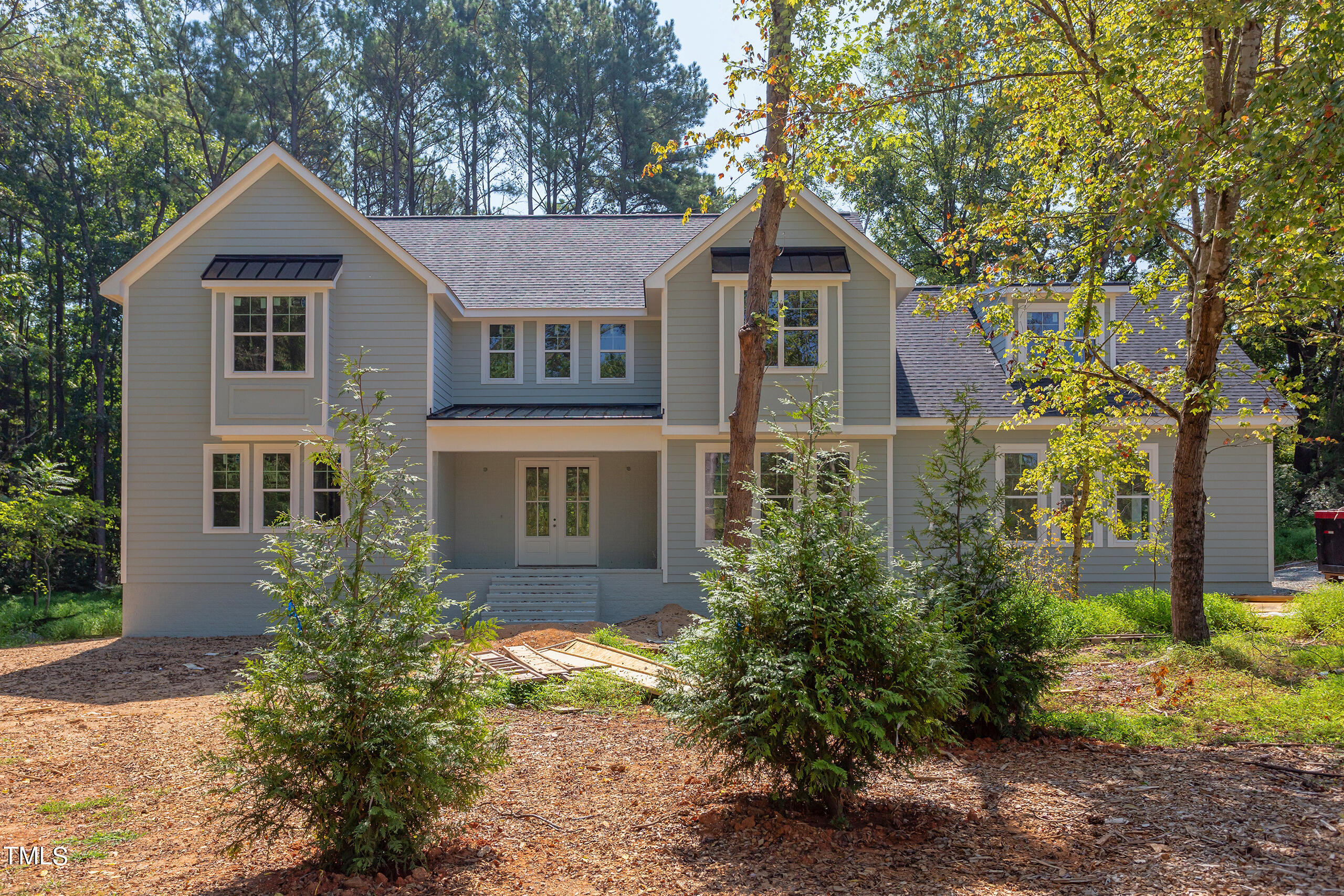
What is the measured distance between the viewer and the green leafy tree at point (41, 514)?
52.0 feet

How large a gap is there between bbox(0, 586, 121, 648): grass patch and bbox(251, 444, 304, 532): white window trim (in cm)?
396

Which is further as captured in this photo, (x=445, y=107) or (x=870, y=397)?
(x=445, y=107)

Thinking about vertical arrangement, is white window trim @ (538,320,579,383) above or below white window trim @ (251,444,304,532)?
above

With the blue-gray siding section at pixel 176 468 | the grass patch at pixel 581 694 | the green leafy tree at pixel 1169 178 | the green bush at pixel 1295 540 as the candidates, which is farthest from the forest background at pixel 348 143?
the grass patch at pixel 581 694

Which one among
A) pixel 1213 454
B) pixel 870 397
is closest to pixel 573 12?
pixel 870 397

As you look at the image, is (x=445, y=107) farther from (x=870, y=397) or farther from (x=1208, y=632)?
(x=1208, y=632)

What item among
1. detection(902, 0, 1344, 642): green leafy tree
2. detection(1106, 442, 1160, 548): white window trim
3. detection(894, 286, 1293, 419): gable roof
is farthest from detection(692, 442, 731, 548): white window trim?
detection(1106, 442, 1160, 548): white window trim

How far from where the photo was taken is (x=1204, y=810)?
16.2ft

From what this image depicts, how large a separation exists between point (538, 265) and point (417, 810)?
14396 mm

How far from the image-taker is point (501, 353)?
54.1ft

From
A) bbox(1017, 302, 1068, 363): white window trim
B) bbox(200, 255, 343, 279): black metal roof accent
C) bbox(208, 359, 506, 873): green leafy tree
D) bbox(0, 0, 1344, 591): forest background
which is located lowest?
bbox(208, 359, 506, 873): green leafy tree

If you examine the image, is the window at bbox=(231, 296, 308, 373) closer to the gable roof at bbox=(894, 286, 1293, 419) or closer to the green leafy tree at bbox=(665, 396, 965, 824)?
the gable roof at bbox=(894, 286, 1293, 419)

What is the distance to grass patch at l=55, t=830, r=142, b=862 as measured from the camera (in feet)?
15.4

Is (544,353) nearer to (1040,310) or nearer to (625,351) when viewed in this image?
(625,351)
